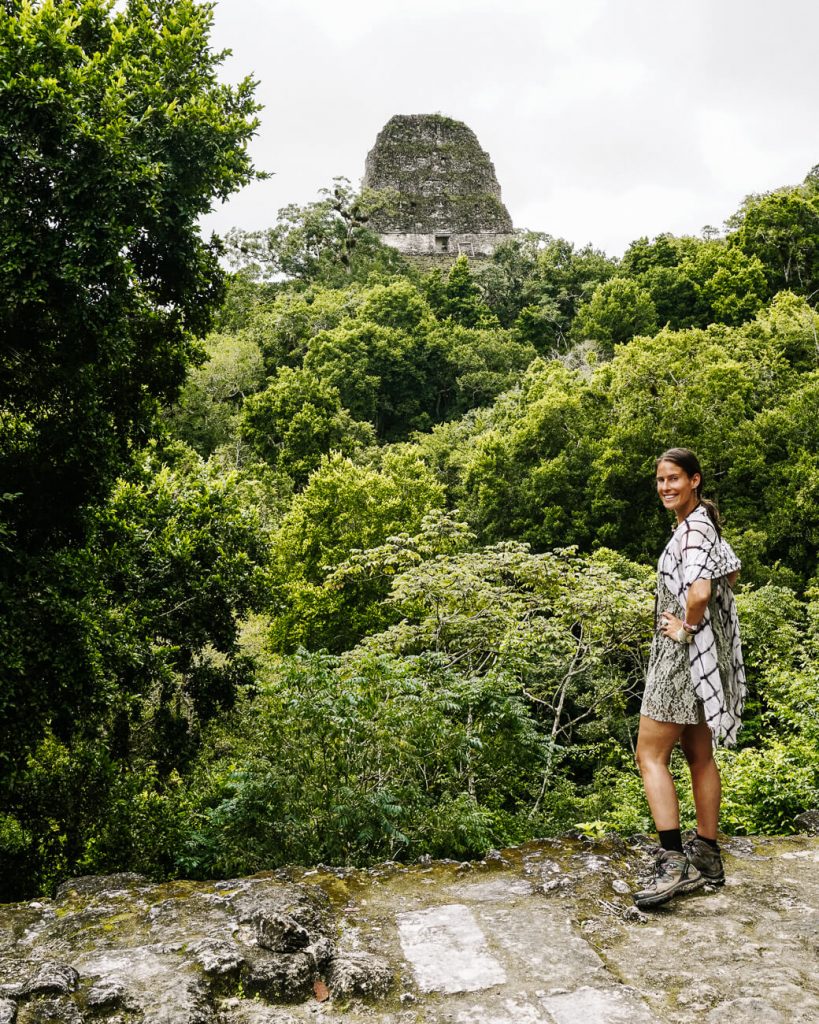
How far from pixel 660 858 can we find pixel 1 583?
170 inches

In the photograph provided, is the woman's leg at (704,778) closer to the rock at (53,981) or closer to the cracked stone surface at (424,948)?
the cracked stone surface at (424,948)

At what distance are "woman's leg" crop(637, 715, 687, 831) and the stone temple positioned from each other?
46282mm

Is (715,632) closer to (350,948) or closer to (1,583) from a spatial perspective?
(350,948)

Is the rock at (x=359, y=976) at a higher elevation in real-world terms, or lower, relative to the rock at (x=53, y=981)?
lower

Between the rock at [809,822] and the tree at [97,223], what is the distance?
4822 millimetres

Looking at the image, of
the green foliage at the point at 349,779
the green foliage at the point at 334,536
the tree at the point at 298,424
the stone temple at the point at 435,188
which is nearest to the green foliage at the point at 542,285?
the stone temple at the point at 435,188

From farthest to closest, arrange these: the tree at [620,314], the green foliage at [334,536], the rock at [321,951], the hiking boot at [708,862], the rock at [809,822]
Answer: the tree at [620,314]
the green foliage at [334,536]
the rock at [809,822]
the hiking boot at [708,862]
the rock at [321,951]

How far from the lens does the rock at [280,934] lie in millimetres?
2469

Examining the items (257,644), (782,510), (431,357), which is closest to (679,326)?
(431,357)

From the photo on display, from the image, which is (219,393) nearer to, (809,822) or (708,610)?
(809,822)

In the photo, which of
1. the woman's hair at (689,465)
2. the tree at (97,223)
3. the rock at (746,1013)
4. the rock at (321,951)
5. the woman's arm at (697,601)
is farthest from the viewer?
the tree at (97,223)

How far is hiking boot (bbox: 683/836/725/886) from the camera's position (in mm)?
2973

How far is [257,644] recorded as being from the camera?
18.9 m

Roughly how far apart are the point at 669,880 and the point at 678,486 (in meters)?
1.50
